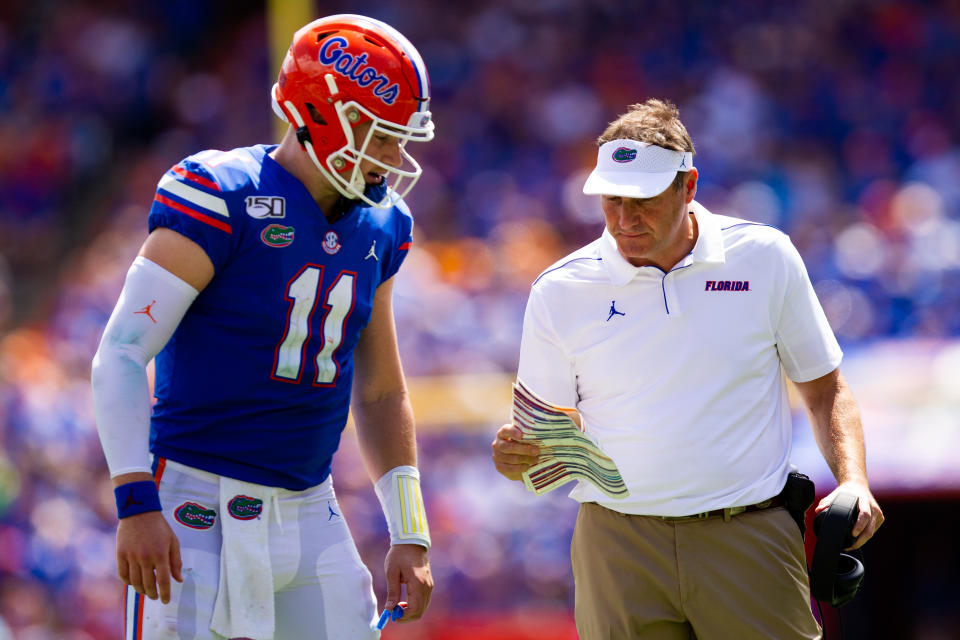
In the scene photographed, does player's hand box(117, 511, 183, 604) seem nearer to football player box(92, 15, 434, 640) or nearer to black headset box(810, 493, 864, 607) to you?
football player box(92, 15, 434, 640)

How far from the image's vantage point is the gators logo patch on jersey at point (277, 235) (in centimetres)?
288

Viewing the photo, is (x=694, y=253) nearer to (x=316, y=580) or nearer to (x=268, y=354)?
(x=268, y=354)

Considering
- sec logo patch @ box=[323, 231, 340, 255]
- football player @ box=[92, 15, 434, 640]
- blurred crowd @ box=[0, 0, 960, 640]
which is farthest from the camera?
blurred crowd @ box=[0, 0, 960, 640]

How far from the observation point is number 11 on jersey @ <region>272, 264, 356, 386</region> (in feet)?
9.61

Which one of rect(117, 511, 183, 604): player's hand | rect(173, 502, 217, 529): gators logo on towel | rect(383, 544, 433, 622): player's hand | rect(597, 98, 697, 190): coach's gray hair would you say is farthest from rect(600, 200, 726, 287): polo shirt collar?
rect(117, 511, 183, 604): player's hand

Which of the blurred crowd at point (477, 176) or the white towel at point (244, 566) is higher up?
the blurred crowd at point (477, 176)

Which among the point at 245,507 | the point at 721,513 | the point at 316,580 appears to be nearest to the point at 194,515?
the point at 245,507

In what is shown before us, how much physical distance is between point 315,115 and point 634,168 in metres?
0.78

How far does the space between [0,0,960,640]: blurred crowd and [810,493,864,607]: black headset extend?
Result: 4.43 metres

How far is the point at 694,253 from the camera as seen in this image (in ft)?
10.2

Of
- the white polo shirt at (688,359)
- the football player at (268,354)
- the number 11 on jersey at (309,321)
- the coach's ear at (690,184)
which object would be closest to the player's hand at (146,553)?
the football player at (268,354)

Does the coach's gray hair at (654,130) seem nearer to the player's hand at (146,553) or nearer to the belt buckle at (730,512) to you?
the belt buckle at (730,512)

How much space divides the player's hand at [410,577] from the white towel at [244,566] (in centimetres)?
33

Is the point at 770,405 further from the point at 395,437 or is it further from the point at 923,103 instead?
the point at 923,103
